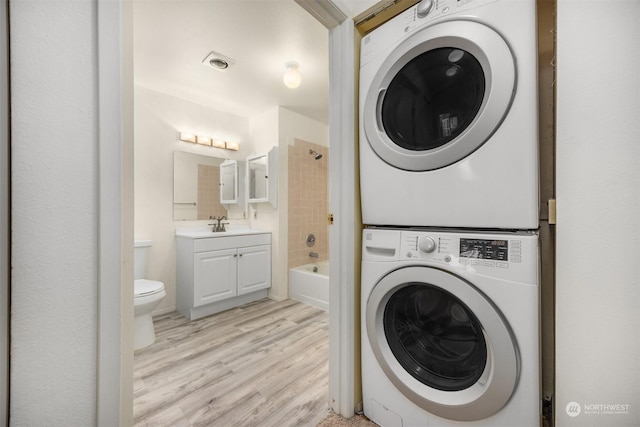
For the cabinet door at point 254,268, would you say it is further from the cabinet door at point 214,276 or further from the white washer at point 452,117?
the white washer at point 452,117

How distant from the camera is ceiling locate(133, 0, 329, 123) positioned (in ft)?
5.35

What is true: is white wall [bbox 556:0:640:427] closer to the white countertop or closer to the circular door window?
the circular door window

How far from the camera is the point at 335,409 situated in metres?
1.24

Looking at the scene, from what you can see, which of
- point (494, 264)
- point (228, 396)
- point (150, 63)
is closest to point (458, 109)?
point (494, 264)

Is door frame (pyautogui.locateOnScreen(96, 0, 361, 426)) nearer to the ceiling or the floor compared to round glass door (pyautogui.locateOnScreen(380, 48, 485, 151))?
nearer to the floor

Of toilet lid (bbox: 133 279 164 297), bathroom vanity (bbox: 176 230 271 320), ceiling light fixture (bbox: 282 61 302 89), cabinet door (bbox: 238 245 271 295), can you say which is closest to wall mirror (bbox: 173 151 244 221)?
bathroom vanity (bbox: 176 230 271 320)

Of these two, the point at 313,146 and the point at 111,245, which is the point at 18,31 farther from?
the point at 313,146

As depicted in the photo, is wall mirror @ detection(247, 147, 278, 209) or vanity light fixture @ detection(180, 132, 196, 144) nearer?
vanity light fixture @ detection(180, 132, 196, 144)

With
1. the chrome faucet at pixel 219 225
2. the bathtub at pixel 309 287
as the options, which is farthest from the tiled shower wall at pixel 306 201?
the chrome faucet at pixel 219 225

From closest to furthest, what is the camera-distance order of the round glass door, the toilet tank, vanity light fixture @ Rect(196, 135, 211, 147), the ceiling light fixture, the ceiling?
the round glass door, the ceiling, the ceiling light fixture, the toilet tank, vanity light fixture @ Rect(196, 135, 211, 147)

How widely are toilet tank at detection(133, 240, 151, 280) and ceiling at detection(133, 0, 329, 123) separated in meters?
1.51

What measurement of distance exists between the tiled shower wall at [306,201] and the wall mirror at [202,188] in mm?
700

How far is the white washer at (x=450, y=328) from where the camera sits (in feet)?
2.59

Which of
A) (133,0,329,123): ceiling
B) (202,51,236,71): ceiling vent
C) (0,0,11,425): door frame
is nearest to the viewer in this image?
(0,0,11,425): door frame
